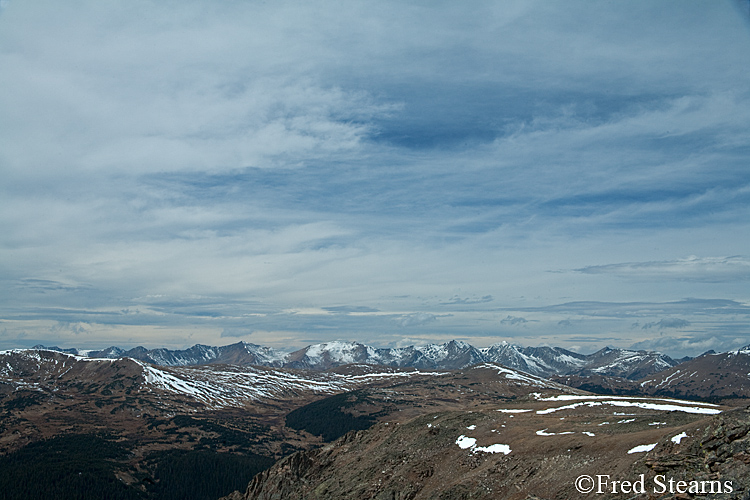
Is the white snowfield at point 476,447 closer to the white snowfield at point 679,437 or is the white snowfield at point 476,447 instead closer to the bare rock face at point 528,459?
the bare rock face at point 528,459

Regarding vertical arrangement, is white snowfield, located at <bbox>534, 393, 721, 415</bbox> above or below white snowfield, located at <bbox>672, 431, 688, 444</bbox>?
below

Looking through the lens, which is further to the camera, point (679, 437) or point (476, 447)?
point (476, 447)

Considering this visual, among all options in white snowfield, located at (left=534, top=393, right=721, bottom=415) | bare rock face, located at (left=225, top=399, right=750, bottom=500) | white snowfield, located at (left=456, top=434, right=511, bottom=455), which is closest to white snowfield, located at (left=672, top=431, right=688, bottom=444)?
bare rock face, located at (left=225, top=399, right=750, bottom=500)

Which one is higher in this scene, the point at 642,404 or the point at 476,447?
the point at 476,447

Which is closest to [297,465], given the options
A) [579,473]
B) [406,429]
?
[406,429]

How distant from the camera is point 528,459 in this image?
61.4 m

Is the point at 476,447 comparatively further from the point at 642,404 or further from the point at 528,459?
the point at 642,404

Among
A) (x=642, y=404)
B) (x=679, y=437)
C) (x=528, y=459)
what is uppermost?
(x=679, y=437)

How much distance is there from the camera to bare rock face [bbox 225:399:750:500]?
3878 centimetres

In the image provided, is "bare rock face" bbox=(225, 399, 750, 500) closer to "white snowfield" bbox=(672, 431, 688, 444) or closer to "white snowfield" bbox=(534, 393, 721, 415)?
"white snowfield" bbox=(672, 431, 688, 444)

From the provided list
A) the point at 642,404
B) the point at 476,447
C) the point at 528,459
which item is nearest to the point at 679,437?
the point at 528,459

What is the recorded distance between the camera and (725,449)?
126ft

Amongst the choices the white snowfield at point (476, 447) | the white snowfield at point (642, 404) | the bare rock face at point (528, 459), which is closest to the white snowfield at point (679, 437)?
the bare rock face at point (528, 459)

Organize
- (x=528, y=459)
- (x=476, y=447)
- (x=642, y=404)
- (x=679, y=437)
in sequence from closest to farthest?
(x=679, y=437)
(x=528, y=459)
(x=476, y=447)
(x=642, y=404)
